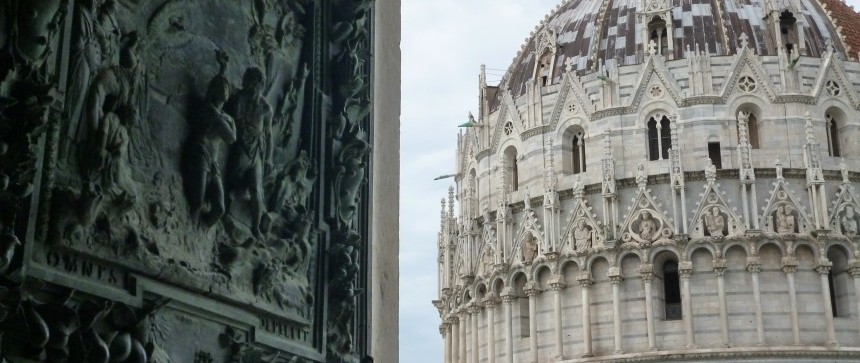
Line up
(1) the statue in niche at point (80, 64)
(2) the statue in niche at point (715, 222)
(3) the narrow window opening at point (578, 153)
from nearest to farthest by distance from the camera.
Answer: (1) the statue in niche at point (80, 64)
(2) the statue in niche at point (715, 222)
(3) the narrow window opening at point (578, 153)

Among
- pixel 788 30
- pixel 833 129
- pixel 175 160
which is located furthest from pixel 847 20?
pixel 175 160

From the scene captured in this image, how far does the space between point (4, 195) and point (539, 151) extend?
45804 mm

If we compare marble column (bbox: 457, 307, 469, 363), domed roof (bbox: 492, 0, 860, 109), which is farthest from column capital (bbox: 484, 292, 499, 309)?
domed roof (bbox: 492, 0, 860, 109)

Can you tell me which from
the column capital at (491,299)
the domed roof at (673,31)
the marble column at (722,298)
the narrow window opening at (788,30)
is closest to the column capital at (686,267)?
the marble column at (722,298)

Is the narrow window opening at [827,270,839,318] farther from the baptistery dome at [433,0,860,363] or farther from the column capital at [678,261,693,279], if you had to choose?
the column capital at [678,261,693,279]

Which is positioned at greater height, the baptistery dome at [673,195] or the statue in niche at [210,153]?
the baptistery dome at [673,195]

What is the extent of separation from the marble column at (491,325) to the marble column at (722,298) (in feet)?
31.8

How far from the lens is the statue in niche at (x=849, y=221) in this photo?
46.2 m

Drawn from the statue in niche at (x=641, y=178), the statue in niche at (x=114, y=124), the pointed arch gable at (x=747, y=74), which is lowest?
the statue in niche at (x=114, y=124)

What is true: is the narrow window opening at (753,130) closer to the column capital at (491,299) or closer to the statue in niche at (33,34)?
the column capital at (491,299)

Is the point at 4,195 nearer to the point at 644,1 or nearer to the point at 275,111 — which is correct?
the point at 275,111

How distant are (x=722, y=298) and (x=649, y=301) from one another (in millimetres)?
2753

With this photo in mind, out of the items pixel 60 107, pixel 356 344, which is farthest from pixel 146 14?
pixel 356 344

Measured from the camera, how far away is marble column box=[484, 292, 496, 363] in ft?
166
